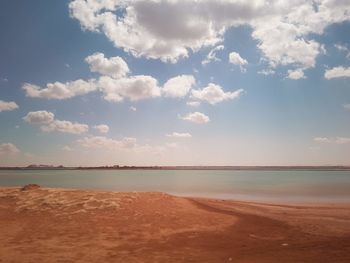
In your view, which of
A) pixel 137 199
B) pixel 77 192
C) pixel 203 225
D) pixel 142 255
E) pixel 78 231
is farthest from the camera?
pixel 77 192

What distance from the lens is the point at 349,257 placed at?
1041cm

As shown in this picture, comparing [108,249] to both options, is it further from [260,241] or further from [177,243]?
[260,241]

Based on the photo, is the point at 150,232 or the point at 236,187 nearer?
the point at 150,232

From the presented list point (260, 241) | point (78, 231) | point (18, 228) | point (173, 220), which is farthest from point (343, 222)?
point (18, 228)

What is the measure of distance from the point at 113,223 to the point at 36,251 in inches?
192

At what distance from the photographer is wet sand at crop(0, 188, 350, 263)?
36.7ft

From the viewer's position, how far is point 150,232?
580 inches

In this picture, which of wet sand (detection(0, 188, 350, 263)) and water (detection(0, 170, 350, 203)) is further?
water (detection(0, 170, 350, 203))

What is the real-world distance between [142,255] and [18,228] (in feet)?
24.0

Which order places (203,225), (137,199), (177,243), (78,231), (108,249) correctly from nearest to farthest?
(108,249)
(177,243)
(78,231)
(203,225)
(137,199)

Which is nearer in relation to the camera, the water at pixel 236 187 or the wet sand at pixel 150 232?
the wet sand at pixel 150 232

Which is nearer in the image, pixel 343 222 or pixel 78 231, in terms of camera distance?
pixel 78 231

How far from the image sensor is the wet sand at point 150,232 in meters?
11.2

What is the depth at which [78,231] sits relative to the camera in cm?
1480
